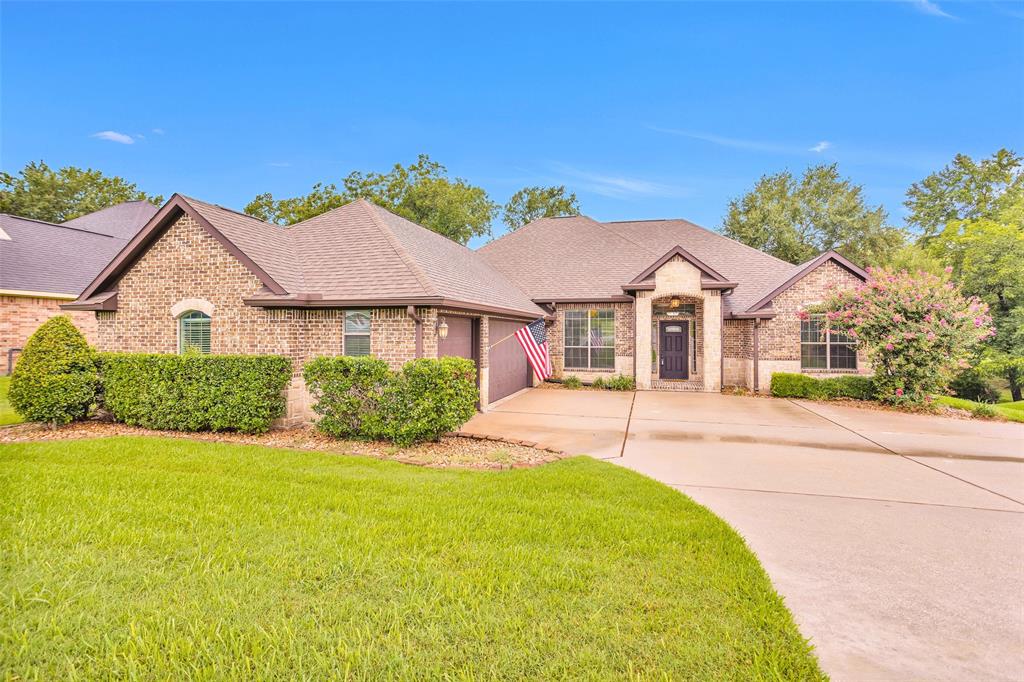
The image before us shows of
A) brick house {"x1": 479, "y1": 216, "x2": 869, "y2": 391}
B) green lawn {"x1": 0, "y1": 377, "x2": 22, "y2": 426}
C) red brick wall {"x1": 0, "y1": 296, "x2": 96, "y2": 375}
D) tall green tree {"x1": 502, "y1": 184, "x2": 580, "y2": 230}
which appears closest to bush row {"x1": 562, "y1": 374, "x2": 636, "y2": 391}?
brick house {"x1": 479, "y1": 216, "x2": 869, "y2": 391}

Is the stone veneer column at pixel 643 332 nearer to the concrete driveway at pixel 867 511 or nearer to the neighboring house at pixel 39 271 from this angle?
the concrete driveway at pixel 867 511

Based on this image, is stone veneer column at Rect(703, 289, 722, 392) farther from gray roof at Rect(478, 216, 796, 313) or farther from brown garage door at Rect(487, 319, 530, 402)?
brown garage door at Rect(487, 319, 530, 402)

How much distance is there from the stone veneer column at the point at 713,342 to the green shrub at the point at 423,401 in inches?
454

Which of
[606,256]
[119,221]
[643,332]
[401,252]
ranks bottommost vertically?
[643,332]

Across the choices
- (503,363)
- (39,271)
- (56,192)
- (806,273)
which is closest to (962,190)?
(806,273)

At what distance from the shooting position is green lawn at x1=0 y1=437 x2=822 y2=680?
110 inches

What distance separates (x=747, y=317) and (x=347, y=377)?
14.4 meters

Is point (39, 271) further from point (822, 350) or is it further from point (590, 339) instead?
point (822, 350)

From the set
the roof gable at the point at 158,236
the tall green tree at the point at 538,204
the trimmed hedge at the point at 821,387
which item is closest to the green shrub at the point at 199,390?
the roof gable at the point at 158,236

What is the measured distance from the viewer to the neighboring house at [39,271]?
1961 centimetres

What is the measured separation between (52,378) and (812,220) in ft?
135

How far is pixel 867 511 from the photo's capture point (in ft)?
18.0

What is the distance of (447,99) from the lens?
2162 centimetres

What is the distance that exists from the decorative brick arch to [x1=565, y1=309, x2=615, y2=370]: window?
12.5 metres
